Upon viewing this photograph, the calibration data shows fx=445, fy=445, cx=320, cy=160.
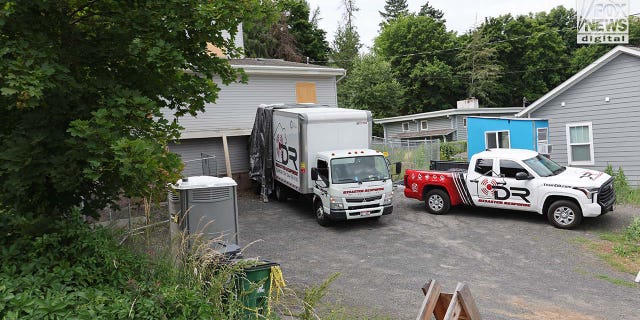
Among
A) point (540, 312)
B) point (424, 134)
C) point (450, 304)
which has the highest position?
point (424, 134)

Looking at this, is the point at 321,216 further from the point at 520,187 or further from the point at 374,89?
the point at 374,89

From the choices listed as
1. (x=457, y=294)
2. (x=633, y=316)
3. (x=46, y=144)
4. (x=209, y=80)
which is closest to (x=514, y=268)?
(x=633, y=316)

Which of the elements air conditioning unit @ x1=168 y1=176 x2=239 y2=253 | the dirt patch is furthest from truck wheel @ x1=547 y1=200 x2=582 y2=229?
air conditioning unit @ x1=168 y1=176 x2=239 y2=253

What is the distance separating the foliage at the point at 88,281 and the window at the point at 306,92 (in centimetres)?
1457

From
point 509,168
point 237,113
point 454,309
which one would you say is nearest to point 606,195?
point 509,168

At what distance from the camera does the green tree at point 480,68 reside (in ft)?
163

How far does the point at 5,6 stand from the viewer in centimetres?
383

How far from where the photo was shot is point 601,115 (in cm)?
1598

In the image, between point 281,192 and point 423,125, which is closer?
point 281,192

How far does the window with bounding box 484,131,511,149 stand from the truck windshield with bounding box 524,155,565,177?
7467 millimetres

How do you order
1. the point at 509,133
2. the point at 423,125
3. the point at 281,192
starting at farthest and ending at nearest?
the point at 423,125, the point at 509,133, the point at 281,192

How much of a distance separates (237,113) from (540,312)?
13.8m

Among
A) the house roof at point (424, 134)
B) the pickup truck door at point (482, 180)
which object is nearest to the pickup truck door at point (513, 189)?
the pickup truck door at point (482, 180)

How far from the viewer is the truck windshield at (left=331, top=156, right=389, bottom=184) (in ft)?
38.9
